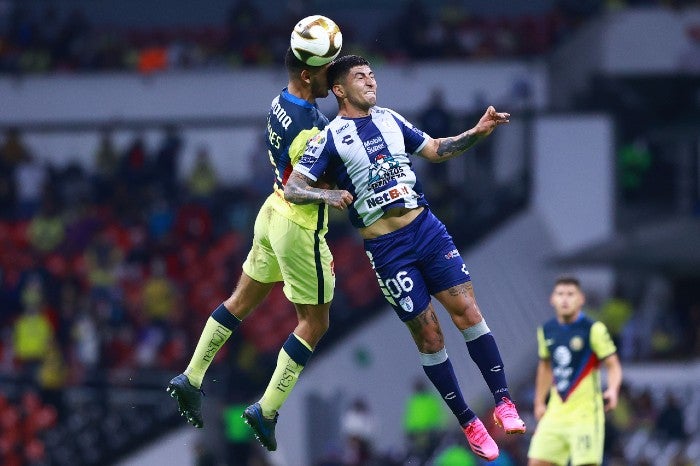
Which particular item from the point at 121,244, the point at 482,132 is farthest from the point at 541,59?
the point at 482,132

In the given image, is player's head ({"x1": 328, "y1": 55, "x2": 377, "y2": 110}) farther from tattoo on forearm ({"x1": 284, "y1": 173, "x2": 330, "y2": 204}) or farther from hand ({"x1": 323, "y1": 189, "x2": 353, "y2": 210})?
hand ({"x1": 323, "y1": 189, "x2": 353, "y2": 210})

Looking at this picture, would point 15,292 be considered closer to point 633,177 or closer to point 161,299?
point 161,299

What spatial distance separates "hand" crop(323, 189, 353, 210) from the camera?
29.8 feet

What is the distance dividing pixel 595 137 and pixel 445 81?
14.8ft

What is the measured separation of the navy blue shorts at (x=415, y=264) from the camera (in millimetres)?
9812

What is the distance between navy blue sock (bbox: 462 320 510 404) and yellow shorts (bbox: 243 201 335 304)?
3.29ft

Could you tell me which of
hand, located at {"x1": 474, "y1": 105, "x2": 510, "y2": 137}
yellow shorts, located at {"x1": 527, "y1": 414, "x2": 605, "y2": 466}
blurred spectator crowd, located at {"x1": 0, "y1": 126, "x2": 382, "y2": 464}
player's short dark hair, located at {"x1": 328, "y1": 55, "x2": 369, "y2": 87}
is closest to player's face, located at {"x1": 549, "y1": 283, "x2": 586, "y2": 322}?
yellow shorts, located at {"x1": 527, "y1": 414, "x2": 605, "y2": 466}

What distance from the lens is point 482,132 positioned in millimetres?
9742

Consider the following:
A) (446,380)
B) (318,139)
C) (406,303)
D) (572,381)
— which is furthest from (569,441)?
(318,139)

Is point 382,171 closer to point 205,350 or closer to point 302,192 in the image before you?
point 302,192

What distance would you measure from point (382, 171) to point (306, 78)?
2.61 ft

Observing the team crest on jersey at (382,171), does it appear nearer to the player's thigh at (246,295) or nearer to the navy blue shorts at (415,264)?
the navy blue shorts at (415,264)

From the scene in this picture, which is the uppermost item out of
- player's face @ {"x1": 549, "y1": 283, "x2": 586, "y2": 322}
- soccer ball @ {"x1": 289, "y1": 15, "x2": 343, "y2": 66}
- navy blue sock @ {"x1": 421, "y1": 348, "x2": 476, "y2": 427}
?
soccer ball @ {"x1": 289, "y1": 15, "x2": 343, "y2": 66}

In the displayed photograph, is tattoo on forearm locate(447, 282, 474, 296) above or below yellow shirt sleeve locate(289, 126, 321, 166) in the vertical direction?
below
